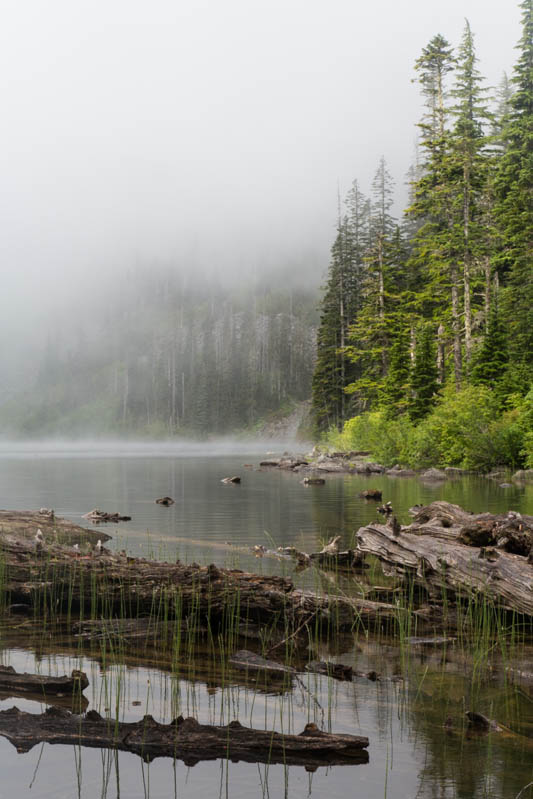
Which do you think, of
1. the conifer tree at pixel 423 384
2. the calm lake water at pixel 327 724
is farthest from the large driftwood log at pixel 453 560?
the conifer tree at pixel 423 384

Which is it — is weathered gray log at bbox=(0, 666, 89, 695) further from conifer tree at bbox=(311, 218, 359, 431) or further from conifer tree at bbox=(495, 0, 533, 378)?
conifer tree at bbox=(311, 218, 359, 431)

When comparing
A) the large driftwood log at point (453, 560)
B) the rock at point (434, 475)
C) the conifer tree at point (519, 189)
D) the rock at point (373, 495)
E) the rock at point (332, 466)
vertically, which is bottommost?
the rock at point (332, 466)

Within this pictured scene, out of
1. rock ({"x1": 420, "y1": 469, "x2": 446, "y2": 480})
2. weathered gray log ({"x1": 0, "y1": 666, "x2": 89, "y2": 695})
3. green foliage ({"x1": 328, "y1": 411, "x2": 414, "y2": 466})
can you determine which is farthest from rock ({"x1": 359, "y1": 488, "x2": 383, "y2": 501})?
weathered gray log ({"x1": 0, "y1": 666, "x2": 89, "y2": 695})

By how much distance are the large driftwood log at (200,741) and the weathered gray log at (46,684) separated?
36.4 inches

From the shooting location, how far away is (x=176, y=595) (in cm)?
830

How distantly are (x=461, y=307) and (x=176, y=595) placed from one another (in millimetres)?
50847

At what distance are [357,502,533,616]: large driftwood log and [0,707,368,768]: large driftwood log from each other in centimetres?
319

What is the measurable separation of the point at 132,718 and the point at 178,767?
949 millimetres

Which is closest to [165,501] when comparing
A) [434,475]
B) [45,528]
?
[45,528]

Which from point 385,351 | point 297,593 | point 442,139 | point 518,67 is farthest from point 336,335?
point 297,593

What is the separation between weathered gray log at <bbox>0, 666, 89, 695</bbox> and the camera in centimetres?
615

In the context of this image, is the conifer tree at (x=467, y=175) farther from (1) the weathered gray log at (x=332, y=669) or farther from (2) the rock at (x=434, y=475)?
(1) the weathered gray log at (x=332, y=669)

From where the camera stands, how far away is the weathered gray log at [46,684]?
20.2 feet

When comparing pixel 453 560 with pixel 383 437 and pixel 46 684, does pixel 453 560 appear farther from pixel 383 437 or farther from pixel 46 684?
pixel 383 437
